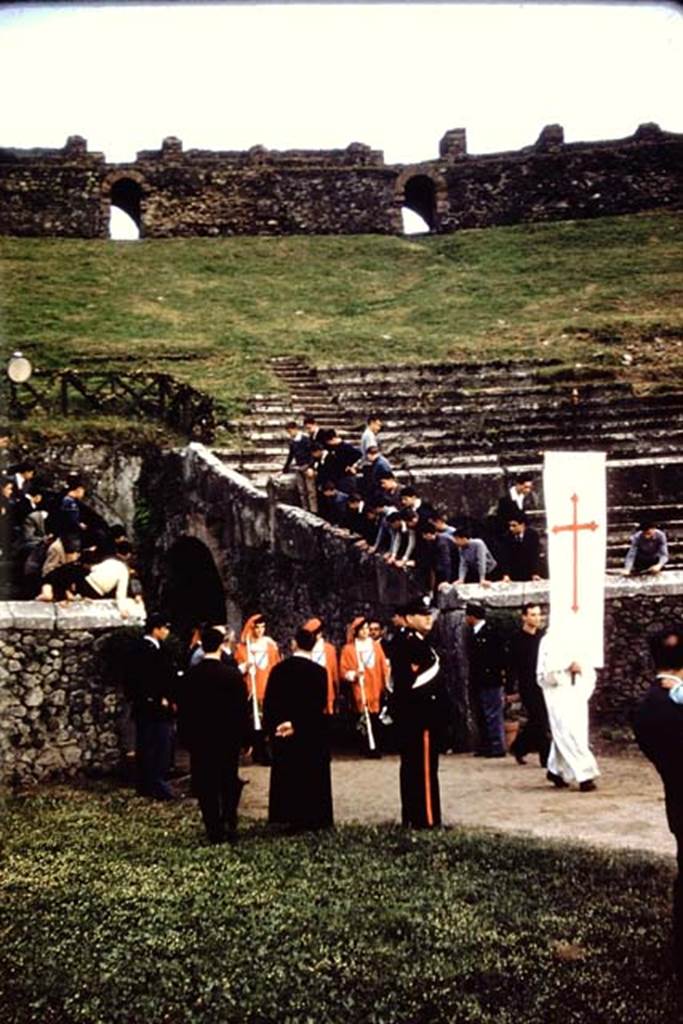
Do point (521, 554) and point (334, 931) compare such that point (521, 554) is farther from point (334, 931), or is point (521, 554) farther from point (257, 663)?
point (334, 931)

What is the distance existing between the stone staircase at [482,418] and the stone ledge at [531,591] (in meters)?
2.67

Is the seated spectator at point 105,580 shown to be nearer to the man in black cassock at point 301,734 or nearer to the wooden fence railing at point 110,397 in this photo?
the man in black cassock at point 301,734

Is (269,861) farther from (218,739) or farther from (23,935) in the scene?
(23,935)

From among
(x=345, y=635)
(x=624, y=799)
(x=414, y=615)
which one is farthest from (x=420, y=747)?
(x=345, y=635)

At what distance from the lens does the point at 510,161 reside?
3812cm

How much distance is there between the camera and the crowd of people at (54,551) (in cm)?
1240

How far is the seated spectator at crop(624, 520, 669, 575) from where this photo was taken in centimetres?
1297

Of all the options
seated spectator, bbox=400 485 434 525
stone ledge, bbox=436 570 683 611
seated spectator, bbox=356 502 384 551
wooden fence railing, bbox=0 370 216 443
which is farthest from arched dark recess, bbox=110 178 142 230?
stone ledge, bbox=436 570 683 611

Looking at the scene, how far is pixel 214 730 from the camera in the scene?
28.0 ft

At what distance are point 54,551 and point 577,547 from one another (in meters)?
7.02

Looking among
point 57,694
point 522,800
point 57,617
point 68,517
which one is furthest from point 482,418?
point 522,800

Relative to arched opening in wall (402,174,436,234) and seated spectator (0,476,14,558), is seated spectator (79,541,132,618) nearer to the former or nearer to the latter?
seated spectator (0,476,14,558)

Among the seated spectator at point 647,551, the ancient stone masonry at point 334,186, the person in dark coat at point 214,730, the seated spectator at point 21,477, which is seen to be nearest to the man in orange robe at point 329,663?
the seated spectator at point 647,551

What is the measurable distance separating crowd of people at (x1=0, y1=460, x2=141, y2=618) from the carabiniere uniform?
11.1 ft
